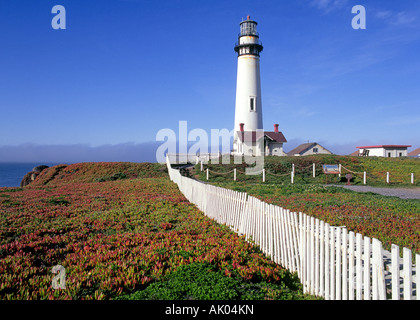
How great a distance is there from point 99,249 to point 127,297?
252 cm

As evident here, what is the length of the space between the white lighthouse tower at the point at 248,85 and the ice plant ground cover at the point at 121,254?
33.1 metres

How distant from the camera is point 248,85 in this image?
42969 millimetres

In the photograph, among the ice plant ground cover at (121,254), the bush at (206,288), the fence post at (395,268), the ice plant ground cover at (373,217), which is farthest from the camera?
the ice plant ground cover at (373,217)

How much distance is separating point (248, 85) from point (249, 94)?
1.30 metres

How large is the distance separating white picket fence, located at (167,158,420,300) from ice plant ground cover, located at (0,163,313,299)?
1.13ft

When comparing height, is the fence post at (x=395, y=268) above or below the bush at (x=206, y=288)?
above

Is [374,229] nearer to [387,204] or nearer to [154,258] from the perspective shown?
[387,204]

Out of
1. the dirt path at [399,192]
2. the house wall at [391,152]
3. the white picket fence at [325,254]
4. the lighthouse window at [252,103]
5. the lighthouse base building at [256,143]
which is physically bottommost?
the dirt path at [399,192]

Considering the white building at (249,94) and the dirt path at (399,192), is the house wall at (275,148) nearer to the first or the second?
the white building at (249,94)

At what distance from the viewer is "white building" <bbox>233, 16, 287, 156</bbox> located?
42.8m

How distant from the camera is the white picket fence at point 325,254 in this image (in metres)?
3.55

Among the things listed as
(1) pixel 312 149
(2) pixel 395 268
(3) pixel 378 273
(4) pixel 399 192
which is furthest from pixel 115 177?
(1) pixel 312 149

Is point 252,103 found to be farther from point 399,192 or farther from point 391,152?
point 391,152

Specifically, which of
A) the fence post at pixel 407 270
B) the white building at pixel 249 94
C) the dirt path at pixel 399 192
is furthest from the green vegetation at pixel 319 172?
the fence post at pixel 407 270
